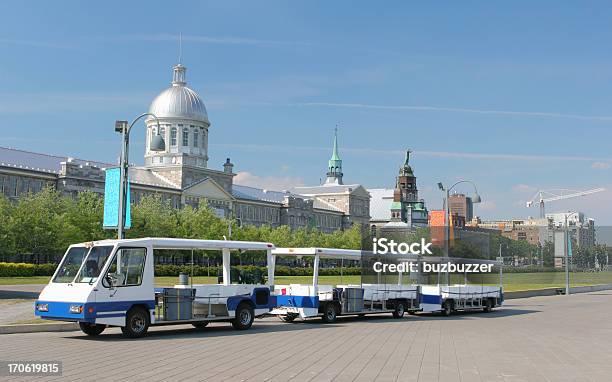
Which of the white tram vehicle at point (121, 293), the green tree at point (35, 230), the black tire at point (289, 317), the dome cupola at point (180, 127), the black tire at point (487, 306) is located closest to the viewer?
the white tram vehicle at point (121, 293)

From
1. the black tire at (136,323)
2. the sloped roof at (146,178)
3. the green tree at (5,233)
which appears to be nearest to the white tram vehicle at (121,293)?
the black tire at (136,323)

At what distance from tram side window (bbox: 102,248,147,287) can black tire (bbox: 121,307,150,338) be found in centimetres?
78

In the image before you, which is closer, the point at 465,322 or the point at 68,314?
the point at 68,314

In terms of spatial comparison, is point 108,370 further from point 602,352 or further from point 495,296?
point 495,296

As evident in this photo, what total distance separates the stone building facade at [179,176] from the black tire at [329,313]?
57.5m

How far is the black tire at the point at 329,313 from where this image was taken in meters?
26.4

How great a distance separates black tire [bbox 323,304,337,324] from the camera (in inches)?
1038

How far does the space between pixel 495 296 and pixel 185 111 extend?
93046 mm

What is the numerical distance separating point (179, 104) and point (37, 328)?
104 meters

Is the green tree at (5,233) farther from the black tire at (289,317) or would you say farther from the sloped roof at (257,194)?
the sloped roof at (257,194)

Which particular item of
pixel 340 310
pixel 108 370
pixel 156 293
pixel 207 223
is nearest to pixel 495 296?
pixel 340 310

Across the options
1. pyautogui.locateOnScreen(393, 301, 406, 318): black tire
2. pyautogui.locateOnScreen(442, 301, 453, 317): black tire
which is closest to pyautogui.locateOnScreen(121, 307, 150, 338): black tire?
pyautogui.locateOnScreen(393, 301, 406, 318): black tire

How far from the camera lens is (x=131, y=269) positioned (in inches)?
792

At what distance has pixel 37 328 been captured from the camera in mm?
20953
